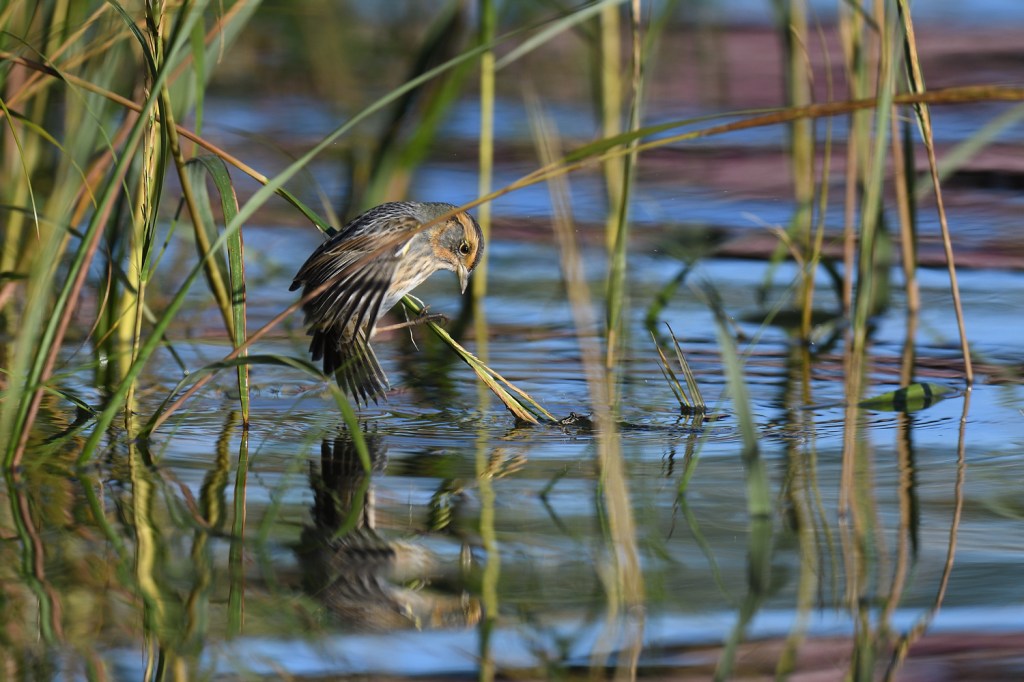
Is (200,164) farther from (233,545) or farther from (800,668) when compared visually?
(800,668)

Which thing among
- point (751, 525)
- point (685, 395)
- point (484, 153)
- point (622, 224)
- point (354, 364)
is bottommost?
point (751, 525)

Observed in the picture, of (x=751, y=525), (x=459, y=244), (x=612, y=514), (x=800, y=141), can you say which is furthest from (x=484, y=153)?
(x=751, y=525)

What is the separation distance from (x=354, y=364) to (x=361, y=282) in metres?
0.32

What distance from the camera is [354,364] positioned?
4.54m

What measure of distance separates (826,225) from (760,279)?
0.98m

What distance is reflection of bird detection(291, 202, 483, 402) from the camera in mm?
4332

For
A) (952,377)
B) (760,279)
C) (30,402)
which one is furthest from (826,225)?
(30,402)

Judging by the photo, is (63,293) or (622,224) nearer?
(63,293)

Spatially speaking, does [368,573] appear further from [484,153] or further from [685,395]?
[484,153]

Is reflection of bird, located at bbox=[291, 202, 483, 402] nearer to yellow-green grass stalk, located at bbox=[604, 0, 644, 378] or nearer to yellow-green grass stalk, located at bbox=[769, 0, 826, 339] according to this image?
yellow-green grass stalk, located at bbox=[604, 0, 644, 378]

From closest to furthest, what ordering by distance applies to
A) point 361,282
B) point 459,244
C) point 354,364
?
point 361,282 → point 354,364 → point 459,244

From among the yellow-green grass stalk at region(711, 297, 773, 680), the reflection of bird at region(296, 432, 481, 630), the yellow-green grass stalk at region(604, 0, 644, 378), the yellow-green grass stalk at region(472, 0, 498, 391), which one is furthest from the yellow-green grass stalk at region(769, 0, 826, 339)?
the reflection of bird at region(296, 432, 481, 630)

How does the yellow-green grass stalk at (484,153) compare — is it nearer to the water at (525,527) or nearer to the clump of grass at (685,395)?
the water at (525,527)

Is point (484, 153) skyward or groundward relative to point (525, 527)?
skyward
